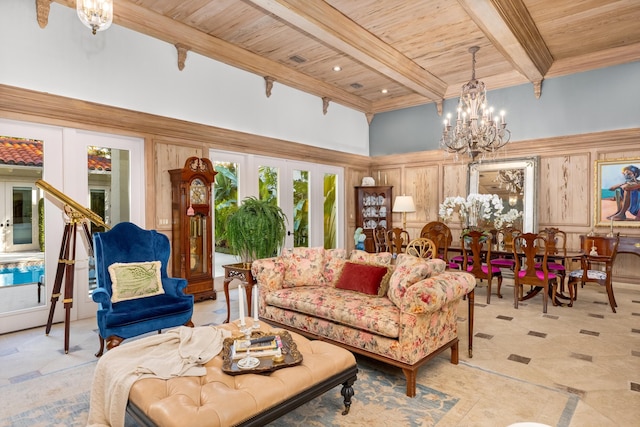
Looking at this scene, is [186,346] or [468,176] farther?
[468,176]

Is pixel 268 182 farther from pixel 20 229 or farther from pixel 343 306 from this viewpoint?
pixel 343 306

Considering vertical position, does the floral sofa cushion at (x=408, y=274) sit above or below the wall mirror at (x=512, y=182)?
below

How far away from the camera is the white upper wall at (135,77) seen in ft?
12.7

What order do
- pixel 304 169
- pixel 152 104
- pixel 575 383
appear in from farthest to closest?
pixel 304 169, pixel 152 104, pixel 575 383

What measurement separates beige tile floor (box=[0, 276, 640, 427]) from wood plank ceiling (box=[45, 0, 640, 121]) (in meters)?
3.47

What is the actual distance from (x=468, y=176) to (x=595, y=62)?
268 cm

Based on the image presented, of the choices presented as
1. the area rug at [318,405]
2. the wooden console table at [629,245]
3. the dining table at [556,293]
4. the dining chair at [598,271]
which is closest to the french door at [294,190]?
the dining table at [556,293]

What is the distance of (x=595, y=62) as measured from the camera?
6059mm

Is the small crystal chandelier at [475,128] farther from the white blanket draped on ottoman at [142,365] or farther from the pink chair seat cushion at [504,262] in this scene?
the white blanket draped on ottoman at [142,365]

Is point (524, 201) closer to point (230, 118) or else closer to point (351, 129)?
point (351, 129)

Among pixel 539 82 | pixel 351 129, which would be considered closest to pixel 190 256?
pixel 351 129

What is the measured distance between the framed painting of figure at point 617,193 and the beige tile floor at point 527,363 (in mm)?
1813

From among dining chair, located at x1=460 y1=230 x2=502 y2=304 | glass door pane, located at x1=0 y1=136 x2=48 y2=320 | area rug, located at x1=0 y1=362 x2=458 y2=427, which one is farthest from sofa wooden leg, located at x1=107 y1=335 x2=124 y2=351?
dining chair, located at x1=460 y1=230 x2=502 y2=304

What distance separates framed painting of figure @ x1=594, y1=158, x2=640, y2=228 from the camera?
5844 millimetres
